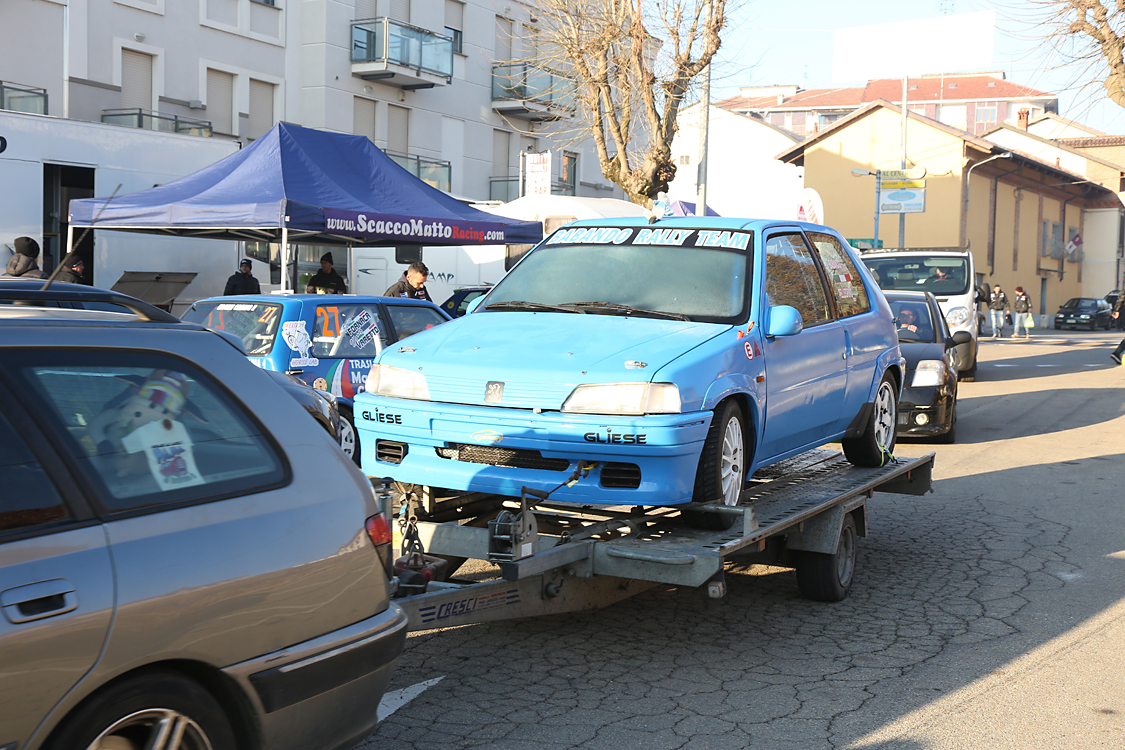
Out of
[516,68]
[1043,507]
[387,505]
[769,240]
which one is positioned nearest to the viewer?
[387,505]

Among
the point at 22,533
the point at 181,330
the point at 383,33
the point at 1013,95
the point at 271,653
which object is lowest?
the point at 271,653

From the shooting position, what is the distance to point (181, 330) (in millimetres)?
3033

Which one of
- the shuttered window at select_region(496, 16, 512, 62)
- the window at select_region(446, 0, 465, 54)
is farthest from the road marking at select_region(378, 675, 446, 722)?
the shuttered window at select_region(496, 16, 512, 62)

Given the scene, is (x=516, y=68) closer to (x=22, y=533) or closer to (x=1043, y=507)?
(x=1043, y=507)

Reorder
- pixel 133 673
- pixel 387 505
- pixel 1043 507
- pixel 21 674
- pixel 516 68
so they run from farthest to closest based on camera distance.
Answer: pixel 516 68 < pixel 1043 507 < pixel 387 505 < pixel 133 673 < pixel 21 674

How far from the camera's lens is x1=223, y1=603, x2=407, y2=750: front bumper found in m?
2.85

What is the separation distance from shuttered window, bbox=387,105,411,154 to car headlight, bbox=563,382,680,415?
27851mm

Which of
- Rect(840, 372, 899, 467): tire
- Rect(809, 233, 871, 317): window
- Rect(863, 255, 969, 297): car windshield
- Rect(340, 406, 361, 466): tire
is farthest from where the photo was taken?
Rect(863, 255, 969, 297): car windshield

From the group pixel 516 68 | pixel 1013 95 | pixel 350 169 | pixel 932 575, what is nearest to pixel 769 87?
pixel 1013 95

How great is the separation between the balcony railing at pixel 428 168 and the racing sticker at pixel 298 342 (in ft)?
73.1

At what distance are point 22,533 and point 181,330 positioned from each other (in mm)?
775

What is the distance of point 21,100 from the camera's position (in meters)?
18.7

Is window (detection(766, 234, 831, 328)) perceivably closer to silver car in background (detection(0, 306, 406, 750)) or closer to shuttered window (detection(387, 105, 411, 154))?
silver car in background (detection(0, 306, 406, 750))

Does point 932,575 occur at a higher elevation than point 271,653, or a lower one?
lower
